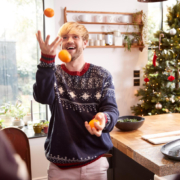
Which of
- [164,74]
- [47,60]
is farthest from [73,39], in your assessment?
[164,74]

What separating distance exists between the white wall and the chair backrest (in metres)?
1.92

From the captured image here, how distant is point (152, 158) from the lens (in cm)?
127

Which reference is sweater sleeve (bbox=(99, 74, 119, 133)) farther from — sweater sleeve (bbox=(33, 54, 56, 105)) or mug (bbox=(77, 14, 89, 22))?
mug (bbox=(77, 14, 89, 22))

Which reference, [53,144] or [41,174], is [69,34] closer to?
[53,144]

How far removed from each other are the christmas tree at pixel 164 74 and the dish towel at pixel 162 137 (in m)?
2.11

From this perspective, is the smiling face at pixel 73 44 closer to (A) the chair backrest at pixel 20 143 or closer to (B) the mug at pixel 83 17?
(A) the chair backrest at pixel 20 143

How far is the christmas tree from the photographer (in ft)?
12.4

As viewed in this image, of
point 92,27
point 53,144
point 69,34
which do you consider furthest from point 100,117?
point 92,27

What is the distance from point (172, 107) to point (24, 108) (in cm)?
238

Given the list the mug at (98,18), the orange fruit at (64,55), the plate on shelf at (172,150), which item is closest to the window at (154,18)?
the mug at (98,18)

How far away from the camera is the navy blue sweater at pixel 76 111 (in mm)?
1260

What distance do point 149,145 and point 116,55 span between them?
269 centimetres

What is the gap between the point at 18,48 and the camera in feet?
10.9

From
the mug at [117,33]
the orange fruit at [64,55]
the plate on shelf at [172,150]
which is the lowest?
the plate on shelf at [172,150]
